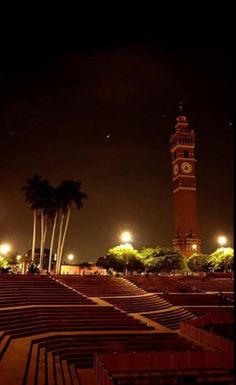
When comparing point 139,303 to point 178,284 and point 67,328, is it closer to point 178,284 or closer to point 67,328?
point 67,328

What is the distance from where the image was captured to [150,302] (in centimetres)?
3127

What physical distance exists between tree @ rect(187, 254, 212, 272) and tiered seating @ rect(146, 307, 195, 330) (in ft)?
127

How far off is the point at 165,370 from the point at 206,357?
76.7 inches

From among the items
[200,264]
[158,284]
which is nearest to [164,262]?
[200,264]

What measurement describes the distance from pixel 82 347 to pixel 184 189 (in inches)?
3213

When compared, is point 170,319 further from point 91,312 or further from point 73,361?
point 73,361

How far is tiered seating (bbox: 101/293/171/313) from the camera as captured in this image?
27953 millimetres

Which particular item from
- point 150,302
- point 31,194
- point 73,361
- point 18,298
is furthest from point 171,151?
point 73,361

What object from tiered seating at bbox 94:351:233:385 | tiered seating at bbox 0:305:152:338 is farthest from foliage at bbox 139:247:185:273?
tiered seating at bbox 94:351:233:385

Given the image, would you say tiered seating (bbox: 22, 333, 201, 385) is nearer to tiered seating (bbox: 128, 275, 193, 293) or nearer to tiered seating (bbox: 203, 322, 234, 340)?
tiered seating (bbox: 203, 322, 234, 340)

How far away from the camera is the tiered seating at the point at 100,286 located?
3281 centimetres

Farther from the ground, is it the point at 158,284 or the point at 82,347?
the point at 158,284

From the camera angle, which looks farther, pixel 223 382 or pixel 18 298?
pixel 18 298

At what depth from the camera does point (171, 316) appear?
27.5 meters
